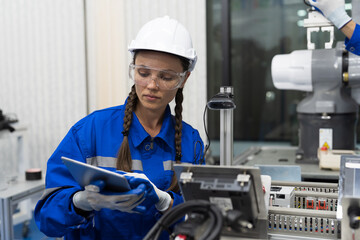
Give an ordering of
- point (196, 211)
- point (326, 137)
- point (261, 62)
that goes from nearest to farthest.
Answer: point (196, 211)
point (326, 137)
point (261, 62)

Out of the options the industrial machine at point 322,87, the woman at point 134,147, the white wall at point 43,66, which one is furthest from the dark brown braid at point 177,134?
the white wall at point 43,66

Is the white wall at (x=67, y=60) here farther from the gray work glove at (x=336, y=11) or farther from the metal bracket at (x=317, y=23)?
the gray work glove at (x=336, y=11)

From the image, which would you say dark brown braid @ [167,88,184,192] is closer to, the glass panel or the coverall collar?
the coverall collar

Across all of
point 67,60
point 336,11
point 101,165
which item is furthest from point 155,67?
point 67,60

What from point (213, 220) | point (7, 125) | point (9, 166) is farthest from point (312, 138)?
point (9, 166)

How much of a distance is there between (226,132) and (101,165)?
484mm

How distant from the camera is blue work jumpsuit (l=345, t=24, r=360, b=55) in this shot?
2.04 meters

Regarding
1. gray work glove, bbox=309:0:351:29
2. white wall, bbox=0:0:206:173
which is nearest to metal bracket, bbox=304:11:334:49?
gray work glove, bbox=309:0:351:29

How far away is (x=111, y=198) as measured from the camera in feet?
3.19

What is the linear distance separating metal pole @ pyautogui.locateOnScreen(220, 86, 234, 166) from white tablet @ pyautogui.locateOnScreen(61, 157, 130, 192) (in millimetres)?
567

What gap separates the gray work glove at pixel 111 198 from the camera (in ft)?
3.15

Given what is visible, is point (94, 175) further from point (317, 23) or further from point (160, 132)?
point (317, 23)

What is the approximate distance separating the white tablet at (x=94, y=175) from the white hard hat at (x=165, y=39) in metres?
0.46

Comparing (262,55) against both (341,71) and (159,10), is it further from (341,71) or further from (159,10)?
(341,71)
